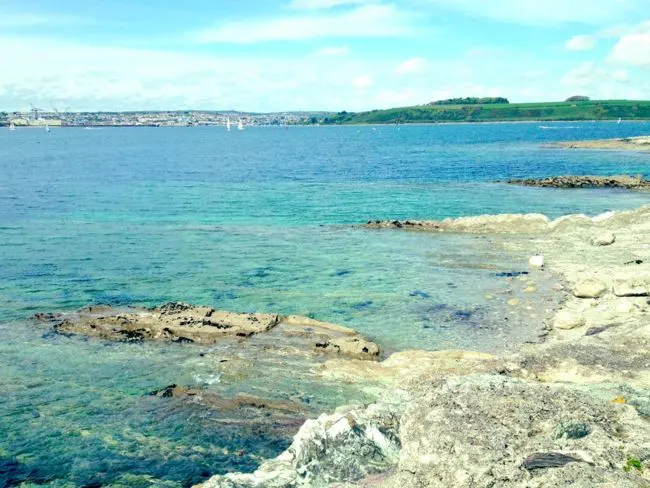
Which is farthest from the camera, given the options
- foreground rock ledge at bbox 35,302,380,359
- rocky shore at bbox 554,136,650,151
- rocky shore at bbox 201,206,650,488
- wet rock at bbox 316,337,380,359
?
rocky shore at bbox 554,136,650,151

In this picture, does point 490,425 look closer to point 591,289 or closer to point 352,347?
point 352,347

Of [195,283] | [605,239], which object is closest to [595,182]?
[605,239]

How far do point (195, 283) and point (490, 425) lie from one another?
21333 mm

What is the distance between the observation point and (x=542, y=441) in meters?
10.5

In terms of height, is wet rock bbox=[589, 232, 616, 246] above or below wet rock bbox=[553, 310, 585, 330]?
above

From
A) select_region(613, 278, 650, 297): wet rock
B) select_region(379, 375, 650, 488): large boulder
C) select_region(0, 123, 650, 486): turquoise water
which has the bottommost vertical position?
select_region(0, 123, 650, 486): turquoise water

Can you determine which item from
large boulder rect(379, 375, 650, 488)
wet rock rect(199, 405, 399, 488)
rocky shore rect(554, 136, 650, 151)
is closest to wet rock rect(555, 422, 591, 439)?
large boulder rect(379, 375, 650, 488)

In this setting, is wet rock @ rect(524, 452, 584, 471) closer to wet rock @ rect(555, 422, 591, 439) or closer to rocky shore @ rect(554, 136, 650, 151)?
wet rock @ rect(555, 422, 591, 439)

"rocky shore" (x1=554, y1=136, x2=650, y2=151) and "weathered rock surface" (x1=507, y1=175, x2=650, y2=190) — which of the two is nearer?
"weathered rock surface" (x1=507, y1=175, x2=650, y2=190)

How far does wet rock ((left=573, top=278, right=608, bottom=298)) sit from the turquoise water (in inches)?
166

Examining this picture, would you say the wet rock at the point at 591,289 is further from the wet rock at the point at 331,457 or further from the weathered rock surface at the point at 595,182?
the weathered rock surface at the point at 595,182

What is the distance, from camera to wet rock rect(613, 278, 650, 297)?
23969mm

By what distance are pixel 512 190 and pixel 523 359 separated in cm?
5192

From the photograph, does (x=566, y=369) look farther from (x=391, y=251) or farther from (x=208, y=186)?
(x=208, y=186)
